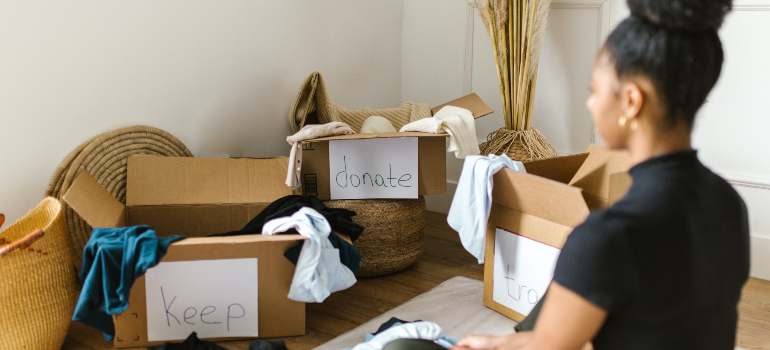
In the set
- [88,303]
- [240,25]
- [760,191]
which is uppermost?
[240,25]

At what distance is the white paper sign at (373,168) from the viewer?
1979 millimetres

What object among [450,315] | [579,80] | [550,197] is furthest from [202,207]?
[579,80]

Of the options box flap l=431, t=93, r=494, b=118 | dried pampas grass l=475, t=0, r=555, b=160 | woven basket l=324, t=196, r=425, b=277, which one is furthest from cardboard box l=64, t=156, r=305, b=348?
dried pampas grass l=475, t=0, r=555, b=160

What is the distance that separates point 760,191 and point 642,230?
1.88 meters

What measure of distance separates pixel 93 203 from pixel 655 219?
156 cm

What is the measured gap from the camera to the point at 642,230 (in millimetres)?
651

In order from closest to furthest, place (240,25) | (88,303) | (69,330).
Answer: (88,303) → (69,330) → (240,25)

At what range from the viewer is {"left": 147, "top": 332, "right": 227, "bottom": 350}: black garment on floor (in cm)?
148

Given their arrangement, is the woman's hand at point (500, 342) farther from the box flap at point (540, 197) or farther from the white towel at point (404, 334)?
the box flap at point (540, 197)

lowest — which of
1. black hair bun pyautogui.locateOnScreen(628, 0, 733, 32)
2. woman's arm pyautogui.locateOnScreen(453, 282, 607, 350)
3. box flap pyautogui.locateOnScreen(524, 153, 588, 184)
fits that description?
woman's arm pyautogui.locateOnScreen(453, 282, 607, 350)

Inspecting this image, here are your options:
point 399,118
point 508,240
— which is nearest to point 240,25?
point 399,118

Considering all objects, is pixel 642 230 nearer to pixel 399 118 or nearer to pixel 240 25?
pixel 399 118

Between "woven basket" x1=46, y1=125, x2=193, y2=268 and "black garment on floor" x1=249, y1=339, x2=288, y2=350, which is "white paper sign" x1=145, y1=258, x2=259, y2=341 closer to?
"black garment on floor" x1=249, y1=339, x2=288, y2=350

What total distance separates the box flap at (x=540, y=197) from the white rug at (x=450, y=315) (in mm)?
377
